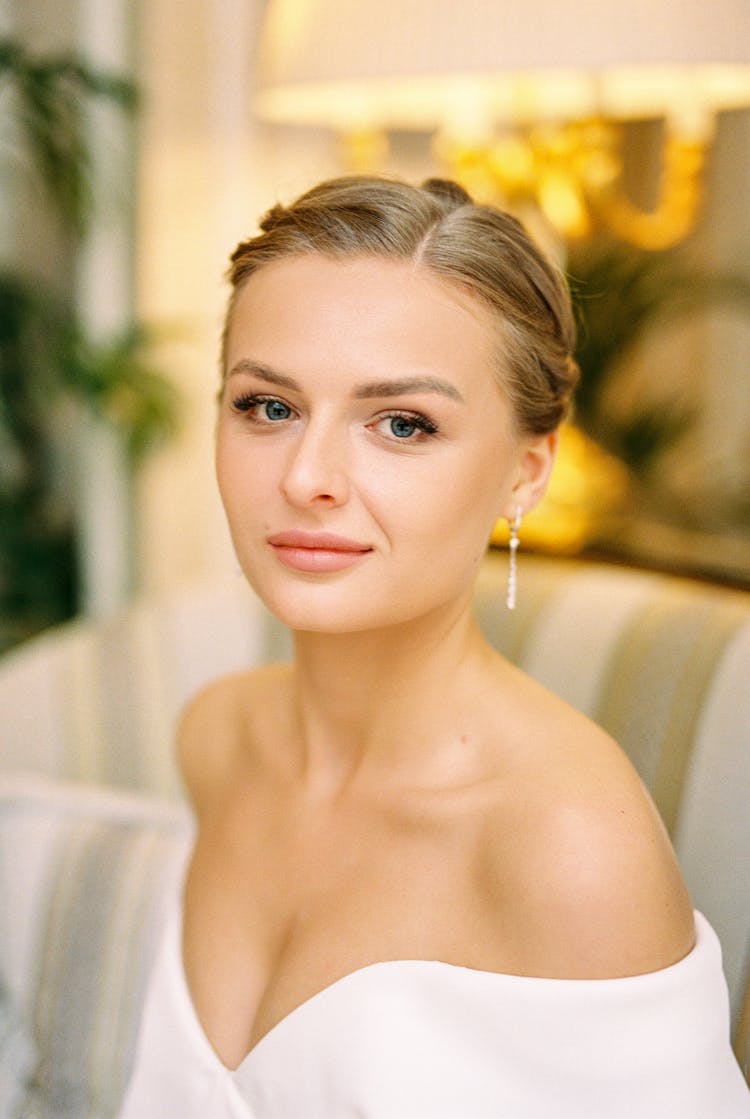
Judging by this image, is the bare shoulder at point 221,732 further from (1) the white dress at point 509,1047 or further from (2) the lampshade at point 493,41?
(2) the lampshade at point 493,41

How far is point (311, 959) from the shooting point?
1.29 m

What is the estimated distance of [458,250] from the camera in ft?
3.95


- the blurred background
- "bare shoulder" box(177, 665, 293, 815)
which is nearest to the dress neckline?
"bare shoulder" box(177, 665, 293, 815)

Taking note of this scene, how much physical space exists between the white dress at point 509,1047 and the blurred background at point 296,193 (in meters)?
0.89

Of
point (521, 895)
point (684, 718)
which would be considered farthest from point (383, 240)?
point (684, 718)

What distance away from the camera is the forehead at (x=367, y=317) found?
1.15 m

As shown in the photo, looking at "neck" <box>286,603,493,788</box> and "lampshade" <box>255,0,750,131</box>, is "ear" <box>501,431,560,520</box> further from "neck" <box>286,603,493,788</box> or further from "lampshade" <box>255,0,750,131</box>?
"lampshade" <box>255,0,750,131</box>

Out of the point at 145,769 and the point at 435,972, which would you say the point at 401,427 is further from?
the point at 145,769

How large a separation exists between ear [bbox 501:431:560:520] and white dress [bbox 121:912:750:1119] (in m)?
0.46

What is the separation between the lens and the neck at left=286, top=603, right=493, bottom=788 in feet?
4.31

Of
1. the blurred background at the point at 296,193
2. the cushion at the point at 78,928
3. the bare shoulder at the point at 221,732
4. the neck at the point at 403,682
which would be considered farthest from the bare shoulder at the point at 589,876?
the blurred background at the point at 296,193

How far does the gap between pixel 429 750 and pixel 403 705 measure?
0.06 metres

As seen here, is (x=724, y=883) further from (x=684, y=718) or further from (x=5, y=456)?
(x=5, y=456)

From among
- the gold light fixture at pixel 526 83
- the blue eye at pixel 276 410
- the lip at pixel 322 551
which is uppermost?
the gold light fixture at pixel 526 83
